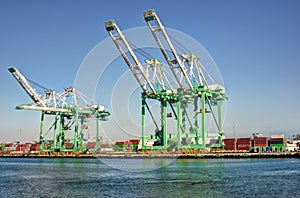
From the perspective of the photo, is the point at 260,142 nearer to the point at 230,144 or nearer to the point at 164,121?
the point at 230,144

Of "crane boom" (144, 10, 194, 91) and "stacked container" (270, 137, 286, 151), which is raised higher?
"crane boom" (144, 10, 194, 91)

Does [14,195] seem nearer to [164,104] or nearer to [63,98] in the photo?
[164,104]

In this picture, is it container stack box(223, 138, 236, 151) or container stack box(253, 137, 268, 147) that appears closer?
container stack box(253, 137, 268, 147)

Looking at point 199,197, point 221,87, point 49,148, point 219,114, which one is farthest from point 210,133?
point 199,197

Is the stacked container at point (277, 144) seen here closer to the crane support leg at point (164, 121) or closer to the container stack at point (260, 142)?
the container stack at point (260, 142)

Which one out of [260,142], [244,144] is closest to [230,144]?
[244,144]

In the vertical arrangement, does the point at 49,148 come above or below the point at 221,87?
below

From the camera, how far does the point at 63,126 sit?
110 meters

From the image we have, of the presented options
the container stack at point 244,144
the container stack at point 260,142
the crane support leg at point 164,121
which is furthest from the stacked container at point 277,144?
the crane support leg at point 164,121

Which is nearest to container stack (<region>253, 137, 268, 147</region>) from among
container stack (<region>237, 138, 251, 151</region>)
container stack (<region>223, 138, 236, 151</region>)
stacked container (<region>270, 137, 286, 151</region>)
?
container stack (<region>237, 138, 251, 151</region>)

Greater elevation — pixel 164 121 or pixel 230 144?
pixel 164 121

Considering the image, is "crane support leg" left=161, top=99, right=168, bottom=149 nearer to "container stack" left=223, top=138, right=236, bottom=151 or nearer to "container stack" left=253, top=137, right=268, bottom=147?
"container stack" left=223, top=138, right=236, bottom=151

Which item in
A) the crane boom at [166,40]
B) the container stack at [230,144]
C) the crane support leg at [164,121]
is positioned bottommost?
the container stack at [230,144]

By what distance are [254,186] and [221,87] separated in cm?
5791
